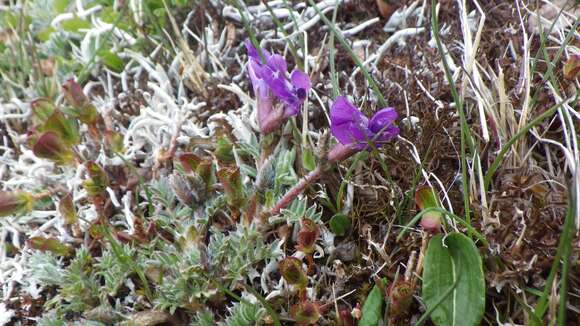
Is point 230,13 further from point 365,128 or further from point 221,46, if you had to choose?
point 365,128

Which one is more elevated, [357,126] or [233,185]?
[357,126]

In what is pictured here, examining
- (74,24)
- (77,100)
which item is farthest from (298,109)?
(74,24)

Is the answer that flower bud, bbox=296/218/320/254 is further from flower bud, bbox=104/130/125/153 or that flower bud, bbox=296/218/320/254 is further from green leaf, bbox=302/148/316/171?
flower bud, bbox=104/130/125/153

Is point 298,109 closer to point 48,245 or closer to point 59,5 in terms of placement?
point 48,245

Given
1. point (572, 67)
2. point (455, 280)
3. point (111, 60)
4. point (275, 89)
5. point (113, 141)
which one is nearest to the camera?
point (455, 280)

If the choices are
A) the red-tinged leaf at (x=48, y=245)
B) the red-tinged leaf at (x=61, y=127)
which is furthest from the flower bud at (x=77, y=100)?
the red-tinged leaf at (x=48, y=245)

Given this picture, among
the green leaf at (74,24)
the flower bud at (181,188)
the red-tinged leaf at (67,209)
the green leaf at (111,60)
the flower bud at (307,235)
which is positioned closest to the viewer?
the flower bud at (307,235)

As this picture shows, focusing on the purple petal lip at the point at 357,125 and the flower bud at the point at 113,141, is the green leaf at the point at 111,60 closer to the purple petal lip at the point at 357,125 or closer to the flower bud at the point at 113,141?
the flower bud at the point at 113,141
